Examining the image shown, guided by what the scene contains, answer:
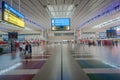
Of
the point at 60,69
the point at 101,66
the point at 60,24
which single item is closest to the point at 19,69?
the point at 60,69

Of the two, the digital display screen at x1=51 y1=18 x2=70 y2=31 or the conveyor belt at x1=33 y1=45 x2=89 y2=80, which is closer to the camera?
the conveyor belt at x1=33 y1=45 x2=89 y2=80

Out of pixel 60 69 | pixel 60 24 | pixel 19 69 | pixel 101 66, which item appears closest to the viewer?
pixel 60 69

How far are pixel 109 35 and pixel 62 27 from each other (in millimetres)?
17231

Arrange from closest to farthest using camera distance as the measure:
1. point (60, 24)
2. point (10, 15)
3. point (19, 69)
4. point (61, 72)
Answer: point (61, 72)
point (19, 69)
point (10, 15)
point (60, 24)

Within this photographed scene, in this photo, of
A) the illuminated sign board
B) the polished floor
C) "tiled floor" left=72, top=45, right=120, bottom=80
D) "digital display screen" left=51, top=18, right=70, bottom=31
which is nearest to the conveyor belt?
the polished floor

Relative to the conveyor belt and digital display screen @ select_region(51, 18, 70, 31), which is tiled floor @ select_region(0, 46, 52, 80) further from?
digital display screen @ select_region(51, 18, 70, 31)

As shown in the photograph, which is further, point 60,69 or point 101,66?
point 101,66

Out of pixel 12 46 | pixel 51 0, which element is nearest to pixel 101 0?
pixel 51 0

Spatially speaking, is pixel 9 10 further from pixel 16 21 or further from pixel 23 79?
pixel 23 79

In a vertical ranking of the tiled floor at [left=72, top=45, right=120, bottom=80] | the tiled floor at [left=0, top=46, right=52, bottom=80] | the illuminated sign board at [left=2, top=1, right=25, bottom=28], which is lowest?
the tiled floor at [left=0, top=46, right=52, bottom=80]

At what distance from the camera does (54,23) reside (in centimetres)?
2417

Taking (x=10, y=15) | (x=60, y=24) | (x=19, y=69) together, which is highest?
(x=60, y=24)

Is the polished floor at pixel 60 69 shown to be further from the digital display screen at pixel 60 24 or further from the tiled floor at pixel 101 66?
the digital display screen at pixel 60 24

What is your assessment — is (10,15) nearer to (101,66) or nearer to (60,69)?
(60,69)
